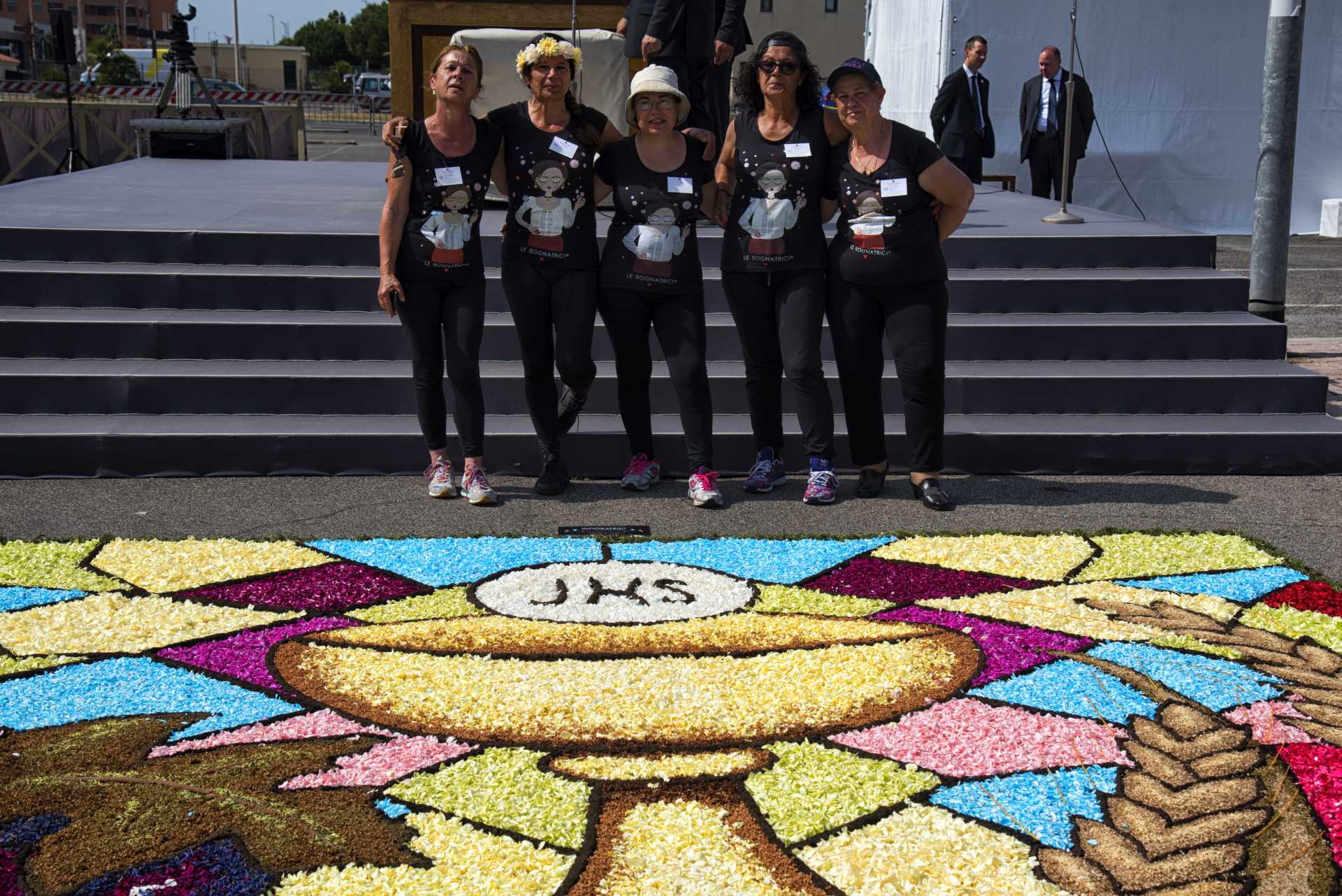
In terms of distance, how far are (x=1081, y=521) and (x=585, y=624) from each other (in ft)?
7.24

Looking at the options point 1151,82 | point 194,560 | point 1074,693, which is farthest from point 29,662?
point 1151,82

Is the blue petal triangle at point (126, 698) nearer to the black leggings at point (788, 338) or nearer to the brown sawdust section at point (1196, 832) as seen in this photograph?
the brown sawdust section at point (1196, 832)

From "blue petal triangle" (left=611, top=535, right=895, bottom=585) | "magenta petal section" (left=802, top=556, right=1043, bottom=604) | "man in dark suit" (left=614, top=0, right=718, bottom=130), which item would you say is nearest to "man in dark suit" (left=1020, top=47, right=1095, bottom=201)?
"man in dark suit" (left=614, top=0, right=718, bottom=130)

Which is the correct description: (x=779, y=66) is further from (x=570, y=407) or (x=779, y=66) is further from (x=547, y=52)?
(x=570, y=407)

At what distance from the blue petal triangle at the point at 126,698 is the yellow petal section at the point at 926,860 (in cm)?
149

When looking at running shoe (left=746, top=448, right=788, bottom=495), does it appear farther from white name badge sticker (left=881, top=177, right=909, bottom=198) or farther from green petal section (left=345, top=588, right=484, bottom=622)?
green petal section (left=345, top=588, right=484, bottom=622)

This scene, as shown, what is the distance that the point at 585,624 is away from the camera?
14.3ft

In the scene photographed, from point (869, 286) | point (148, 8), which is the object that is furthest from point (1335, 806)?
point (148, 8)

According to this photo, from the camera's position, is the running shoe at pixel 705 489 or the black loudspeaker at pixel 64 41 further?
the black loudspeaker at pixel 64 41

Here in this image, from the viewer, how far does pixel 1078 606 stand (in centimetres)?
450

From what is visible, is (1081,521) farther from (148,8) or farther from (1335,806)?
(148,8)

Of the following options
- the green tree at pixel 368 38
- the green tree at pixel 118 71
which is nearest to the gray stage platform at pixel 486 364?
the green tree at pixel 118 71

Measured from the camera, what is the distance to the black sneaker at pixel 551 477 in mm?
5922

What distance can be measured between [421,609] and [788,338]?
1.97 m
